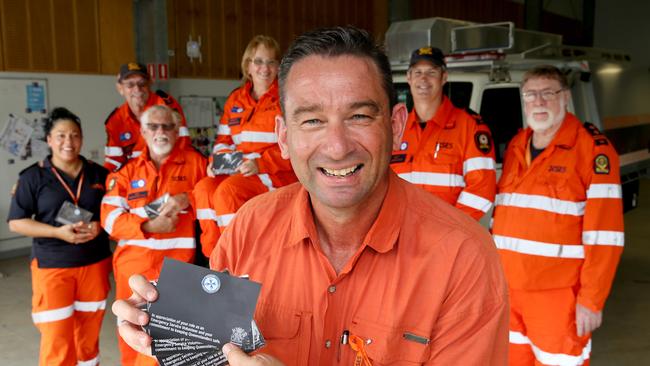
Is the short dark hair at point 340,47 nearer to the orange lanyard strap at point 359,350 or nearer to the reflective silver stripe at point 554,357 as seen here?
the orange lanyard strap at point 359,350

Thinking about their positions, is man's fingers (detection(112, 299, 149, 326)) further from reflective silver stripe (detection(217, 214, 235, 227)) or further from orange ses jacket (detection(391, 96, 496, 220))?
orange ses jacket (detection(391, 96, 496, 220))

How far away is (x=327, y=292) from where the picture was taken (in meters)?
1.45

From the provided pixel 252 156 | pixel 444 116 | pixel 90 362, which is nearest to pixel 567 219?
pixel 444 116

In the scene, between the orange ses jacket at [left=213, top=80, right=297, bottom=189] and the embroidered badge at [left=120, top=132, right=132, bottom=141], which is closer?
the orange ses jacket at [left=213, top=80, right=297, bottom=189]

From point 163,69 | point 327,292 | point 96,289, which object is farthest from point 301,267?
point 163,69

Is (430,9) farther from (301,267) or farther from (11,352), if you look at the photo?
(301,267)

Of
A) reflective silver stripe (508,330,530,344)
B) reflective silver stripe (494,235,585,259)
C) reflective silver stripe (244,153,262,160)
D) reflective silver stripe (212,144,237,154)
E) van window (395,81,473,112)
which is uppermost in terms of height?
van window (395,81,473,112)

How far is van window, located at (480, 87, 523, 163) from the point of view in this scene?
5.18 m

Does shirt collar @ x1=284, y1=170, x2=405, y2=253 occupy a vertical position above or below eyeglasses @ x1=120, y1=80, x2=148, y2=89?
below

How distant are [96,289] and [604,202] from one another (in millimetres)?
3100

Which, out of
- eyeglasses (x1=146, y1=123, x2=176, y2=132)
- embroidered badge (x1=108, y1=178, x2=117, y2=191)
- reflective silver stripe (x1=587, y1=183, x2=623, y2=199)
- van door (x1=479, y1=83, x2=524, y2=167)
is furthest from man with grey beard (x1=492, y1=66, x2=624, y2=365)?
embroidered badge (x1=108, y1=178, x2=117, y2=191)

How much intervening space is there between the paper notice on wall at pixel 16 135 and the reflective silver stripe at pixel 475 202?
6.53m

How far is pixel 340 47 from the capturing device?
4.71ft

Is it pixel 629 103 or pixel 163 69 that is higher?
pixel 163 69
